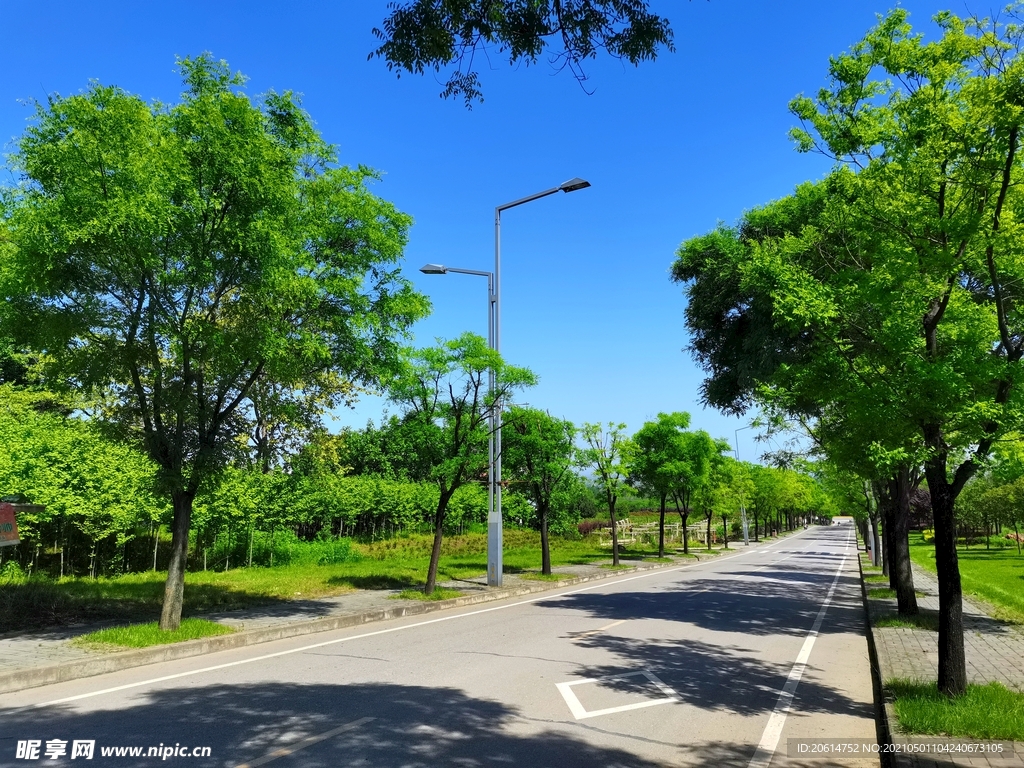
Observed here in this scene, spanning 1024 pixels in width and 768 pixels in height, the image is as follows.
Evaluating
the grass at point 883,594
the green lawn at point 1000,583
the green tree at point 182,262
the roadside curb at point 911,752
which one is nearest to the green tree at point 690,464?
the green lawn at point 1000,583

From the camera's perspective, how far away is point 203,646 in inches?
411

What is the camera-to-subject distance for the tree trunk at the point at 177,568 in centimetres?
1087

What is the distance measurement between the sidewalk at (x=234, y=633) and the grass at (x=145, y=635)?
0.77ft

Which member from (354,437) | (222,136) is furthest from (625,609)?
(354,437)

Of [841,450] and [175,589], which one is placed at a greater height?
[841,450]

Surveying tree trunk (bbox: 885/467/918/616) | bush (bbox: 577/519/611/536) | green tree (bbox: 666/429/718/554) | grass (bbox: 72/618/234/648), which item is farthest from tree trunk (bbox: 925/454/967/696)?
bush (bbox: 577/519/611/536)

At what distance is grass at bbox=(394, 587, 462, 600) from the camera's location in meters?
17.0

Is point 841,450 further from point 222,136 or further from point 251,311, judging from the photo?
point 222,136

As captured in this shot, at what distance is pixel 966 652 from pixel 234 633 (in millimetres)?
11477

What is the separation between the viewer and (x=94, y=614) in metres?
12.6

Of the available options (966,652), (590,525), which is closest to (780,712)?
(966,652)

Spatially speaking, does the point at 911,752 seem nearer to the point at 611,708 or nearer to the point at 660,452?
the point at 611,708

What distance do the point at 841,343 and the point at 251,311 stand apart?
8686mm

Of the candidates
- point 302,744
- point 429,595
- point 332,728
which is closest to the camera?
point 302,744
